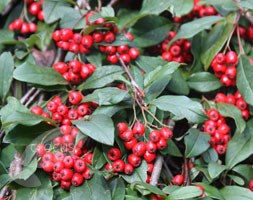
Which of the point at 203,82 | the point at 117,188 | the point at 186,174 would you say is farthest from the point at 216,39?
the point at 117,188

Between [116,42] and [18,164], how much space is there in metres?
0.82

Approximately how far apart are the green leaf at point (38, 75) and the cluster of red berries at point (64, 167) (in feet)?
1.25

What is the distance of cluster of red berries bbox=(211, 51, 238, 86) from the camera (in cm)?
255

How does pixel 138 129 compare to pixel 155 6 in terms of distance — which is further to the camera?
pixel 155 6

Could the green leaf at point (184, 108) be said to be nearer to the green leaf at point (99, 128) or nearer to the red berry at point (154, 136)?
the red berry at point (154, 136)

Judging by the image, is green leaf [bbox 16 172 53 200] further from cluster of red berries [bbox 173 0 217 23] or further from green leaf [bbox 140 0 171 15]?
cluster of red berries [bbox 173 0 217 23]

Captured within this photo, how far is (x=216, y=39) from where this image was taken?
2.69 meters

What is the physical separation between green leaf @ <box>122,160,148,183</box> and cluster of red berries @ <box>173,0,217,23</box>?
3.31 feet

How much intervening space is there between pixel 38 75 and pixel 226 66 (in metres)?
0.99

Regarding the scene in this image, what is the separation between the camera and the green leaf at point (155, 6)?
102 inches

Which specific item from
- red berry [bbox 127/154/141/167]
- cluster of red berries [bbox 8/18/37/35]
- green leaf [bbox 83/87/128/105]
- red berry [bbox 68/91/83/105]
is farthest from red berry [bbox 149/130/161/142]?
cluster of red berries [bbox 8/18/37/35]

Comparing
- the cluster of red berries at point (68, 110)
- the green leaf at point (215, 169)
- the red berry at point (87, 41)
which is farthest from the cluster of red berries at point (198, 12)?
the green leaf at point (215, 169)

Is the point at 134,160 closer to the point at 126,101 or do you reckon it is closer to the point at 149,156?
the point at 149,156

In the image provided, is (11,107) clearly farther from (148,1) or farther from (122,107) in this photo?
(148,1)
